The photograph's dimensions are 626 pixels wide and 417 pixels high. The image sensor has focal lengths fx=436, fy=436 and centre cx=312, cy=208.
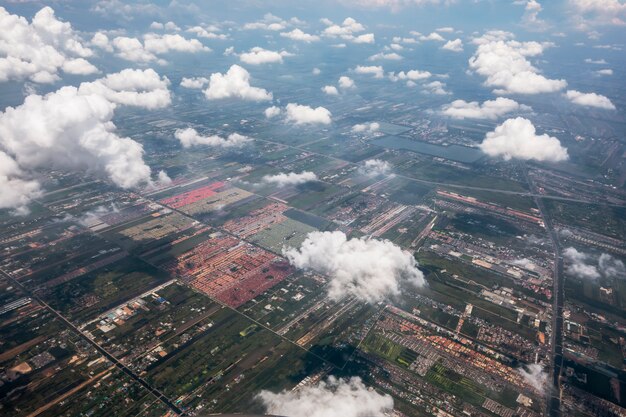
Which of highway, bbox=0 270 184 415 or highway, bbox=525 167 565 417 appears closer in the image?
highway, bbox=0 270 184 415

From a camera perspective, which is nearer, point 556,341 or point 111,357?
point 111,357

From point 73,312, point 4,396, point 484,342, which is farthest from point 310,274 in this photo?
point 4,396

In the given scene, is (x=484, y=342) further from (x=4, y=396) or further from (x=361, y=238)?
(x=4, y=396)

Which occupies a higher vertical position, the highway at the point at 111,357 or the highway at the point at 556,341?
the highway at the point at 556,341

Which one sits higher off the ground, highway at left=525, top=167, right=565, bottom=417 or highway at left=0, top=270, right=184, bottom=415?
highway at left=525, top=167, right=565, bottom=417

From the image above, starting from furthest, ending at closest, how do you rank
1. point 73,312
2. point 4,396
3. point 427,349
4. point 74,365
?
1. point 73,312
2. point 427,349
3. point 74,365
4. point 4,396

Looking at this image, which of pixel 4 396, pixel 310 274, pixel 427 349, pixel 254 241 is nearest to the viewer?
pixel 4 396

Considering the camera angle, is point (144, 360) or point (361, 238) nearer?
point (144, 360)

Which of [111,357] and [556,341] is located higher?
[556,341]

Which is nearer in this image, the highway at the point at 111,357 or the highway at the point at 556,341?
the highway at the point at 111,357

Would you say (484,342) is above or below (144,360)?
above
